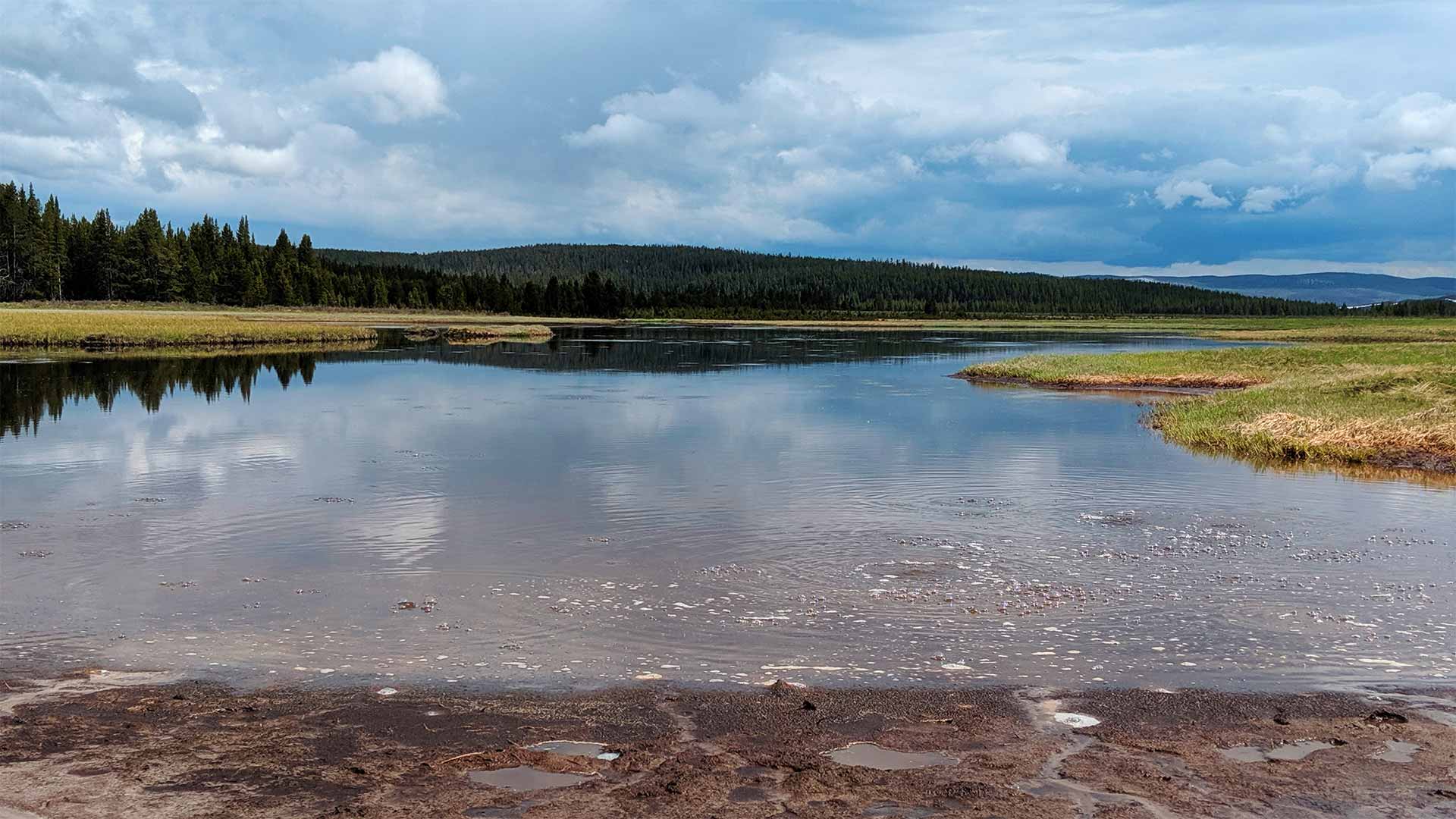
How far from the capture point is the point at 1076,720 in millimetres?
9016

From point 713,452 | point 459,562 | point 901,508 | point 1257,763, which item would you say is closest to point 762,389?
point 713,452

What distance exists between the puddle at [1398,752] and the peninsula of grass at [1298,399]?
60.4ft

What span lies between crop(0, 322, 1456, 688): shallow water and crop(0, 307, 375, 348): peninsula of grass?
3702 centimetres

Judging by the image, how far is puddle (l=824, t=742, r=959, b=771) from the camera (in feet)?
26.3

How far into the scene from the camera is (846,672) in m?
10.4

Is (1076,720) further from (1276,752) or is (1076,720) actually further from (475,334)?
(475,334)

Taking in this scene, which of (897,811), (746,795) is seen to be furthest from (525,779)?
(897,811)

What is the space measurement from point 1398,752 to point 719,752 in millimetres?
4692

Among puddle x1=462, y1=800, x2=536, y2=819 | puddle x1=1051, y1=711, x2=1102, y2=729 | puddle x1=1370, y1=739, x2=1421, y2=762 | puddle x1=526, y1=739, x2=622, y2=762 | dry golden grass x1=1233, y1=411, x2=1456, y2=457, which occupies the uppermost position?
dry golden grass x1=1233, y1=411, x2=1456, y2=457

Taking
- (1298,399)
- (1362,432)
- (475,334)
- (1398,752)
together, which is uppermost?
(1298,399)

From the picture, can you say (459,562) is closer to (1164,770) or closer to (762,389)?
(1164,770)

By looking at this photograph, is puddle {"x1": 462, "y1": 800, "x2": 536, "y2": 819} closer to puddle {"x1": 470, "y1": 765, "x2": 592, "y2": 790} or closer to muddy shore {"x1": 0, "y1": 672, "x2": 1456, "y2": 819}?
muddy shore {"x1": 0, "y1": 672, "x2": 1456, "y2": 819}

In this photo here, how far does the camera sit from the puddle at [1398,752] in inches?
316

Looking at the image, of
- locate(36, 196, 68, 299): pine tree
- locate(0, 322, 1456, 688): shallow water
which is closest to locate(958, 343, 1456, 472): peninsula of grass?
locate(0, 322, 1456, 688): shallow water
